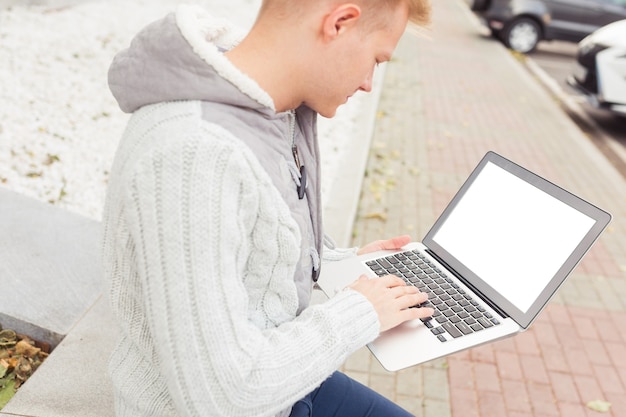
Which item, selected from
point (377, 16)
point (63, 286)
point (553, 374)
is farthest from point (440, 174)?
point (377, 16)

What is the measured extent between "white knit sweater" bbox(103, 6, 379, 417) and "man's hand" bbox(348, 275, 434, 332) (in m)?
0.17

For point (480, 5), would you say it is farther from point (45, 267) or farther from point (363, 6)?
point (363, 6)

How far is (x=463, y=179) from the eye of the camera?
19.1 feet

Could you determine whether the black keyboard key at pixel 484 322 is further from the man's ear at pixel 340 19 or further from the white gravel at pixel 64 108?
the white gravel at pixel 64 108

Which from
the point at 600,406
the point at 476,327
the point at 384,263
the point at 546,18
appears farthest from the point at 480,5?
the point at 476,327

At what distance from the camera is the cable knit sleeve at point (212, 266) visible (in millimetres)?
977

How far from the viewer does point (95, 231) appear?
10.3ft

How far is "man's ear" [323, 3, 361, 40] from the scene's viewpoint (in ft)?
3.56

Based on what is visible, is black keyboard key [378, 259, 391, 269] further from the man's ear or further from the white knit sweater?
the man's ear

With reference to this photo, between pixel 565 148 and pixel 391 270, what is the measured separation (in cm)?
614

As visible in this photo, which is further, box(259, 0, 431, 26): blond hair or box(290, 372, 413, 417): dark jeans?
box(290, 372, 413, 417): dark jeans

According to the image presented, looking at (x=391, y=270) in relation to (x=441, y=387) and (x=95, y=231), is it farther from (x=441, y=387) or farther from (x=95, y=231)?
(x=95, y=231)

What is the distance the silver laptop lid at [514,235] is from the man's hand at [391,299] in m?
0.35

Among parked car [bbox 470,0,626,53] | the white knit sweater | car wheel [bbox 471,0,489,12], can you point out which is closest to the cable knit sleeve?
the white knit sweater
